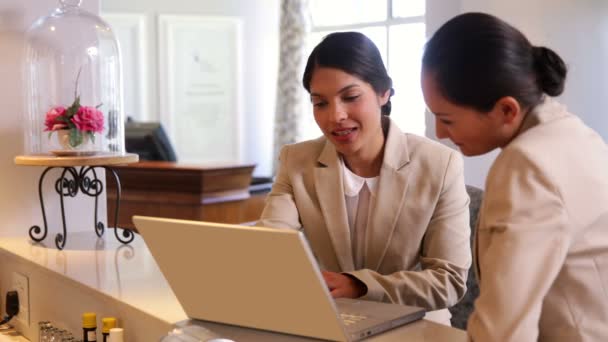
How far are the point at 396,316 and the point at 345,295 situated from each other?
0.81ft

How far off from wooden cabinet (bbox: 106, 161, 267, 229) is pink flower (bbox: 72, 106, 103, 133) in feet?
7.18

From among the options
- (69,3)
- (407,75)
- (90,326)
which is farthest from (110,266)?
(407,75)

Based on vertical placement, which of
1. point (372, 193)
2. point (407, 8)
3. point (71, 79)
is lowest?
point (372, 193)

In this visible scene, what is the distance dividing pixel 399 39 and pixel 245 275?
611 cm

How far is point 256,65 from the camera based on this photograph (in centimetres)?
793

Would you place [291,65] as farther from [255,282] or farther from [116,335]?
[255,282]

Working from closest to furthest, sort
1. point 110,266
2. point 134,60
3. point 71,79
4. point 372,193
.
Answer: point 372,193
point 110,266
point 71,79
point 134,60

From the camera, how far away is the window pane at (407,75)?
22.6 feet

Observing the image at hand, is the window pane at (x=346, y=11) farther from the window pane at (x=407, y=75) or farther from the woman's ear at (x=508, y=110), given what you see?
the woman's ear at (x=508, y=110)

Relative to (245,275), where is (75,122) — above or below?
above

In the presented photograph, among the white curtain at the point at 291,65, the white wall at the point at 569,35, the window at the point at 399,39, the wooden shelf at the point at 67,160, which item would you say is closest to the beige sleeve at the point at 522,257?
the wooden shelf at the point at 67,160

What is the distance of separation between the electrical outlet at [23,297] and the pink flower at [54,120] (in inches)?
17.0

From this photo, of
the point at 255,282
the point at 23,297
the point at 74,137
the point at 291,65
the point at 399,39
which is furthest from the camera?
the point at 291,65

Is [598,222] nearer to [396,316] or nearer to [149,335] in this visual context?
[396,316]
